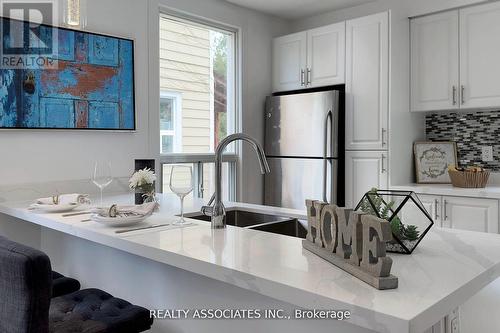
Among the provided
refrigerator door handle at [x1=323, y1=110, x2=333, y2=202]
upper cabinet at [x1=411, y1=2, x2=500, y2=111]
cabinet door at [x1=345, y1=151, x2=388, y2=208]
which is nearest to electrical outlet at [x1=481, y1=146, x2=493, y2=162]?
upper cabinet at [x1=411, y1=2, x2=500, y2=111]

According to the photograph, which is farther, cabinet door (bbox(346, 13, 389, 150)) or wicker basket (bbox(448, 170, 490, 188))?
cabinet door (bbox(346, 13, 389, 150))

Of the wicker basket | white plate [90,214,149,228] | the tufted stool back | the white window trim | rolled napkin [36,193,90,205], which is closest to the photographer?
the tufted stool back

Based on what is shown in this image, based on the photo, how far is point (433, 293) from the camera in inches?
34.0

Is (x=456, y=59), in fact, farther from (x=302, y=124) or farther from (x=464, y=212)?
(x=302, y=124)

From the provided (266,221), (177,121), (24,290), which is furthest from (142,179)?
(177,121)

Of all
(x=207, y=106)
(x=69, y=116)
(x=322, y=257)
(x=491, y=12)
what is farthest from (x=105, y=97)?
(x=491, y=12)

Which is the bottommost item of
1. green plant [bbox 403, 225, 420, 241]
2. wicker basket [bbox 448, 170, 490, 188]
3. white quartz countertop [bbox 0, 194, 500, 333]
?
white quartz countertop [bbox 0, 194, 500, 333]

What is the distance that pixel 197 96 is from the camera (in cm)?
377

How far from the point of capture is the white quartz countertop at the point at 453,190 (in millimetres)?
2965

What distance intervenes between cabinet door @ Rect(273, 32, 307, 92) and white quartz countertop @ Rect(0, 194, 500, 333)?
269cm

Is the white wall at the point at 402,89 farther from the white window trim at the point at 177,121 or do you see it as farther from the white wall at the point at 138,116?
the white window trim at the point at 177,121

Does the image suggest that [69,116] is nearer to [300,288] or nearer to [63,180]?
[63,180]

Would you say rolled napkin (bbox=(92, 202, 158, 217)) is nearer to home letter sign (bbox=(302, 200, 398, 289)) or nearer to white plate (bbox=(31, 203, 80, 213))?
white plate (bbox=(31, 203, 80, 213))

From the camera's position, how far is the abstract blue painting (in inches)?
103
